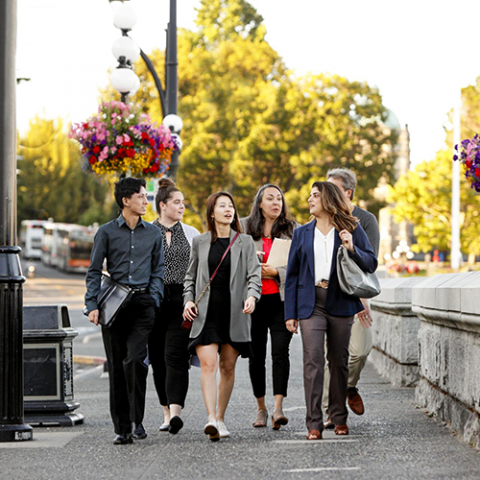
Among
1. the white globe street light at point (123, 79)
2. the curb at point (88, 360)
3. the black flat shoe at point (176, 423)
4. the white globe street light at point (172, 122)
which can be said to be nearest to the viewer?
the black flat shoe at point (176, 423)

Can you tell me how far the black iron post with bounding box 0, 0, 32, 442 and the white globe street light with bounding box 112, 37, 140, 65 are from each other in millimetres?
6603

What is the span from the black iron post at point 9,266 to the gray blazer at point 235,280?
119cm

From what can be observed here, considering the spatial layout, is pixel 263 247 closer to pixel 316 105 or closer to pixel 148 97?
pixel 148 97

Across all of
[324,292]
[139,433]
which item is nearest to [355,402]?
[324,292]

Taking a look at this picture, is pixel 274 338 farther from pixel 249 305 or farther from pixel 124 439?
pixel 124 439

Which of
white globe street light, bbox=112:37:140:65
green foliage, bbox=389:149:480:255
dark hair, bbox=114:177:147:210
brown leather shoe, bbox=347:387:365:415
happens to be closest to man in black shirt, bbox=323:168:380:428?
brown leather shoe, bbox=347:387:365:415

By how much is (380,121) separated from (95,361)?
124 ft

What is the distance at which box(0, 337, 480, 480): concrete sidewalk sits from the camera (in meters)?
6.38

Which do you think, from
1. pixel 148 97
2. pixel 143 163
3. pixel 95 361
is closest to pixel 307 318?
pixel 143 163

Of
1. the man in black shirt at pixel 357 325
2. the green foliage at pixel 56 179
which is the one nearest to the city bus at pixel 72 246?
the green foliage at pixel 56 179

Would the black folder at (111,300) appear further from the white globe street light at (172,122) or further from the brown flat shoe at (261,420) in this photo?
the white globe street light at (172,122)

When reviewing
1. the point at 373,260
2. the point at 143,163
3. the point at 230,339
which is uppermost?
the point at 143,163

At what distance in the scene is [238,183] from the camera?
5094cm

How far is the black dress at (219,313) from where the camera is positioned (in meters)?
8.05
